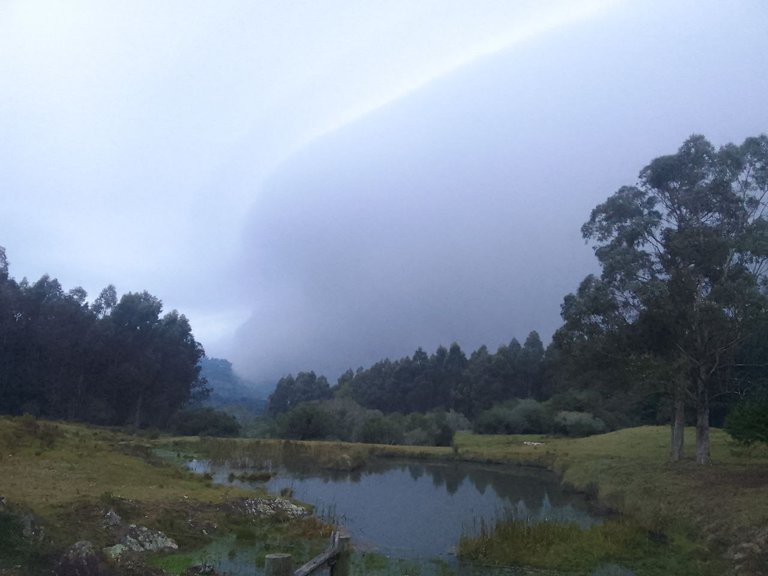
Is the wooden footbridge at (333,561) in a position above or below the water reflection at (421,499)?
above

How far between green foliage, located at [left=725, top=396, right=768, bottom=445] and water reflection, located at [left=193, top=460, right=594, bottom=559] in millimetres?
7524

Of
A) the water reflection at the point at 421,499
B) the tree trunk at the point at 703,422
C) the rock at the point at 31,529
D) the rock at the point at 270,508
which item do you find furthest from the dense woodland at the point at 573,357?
the rock at the point at 31,529

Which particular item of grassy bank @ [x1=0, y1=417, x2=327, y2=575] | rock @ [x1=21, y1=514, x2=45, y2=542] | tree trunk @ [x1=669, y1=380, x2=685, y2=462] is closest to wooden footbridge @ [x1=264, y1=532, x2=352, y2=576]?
grassy bank @ [x1=0, y1=417, x2=327, y2=575]

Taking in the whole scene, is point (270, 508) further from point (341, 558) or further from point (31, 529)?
point (341, 558)

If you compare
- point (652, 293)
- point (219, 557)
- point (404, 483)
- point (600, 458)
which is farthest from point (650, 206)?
point (219, 557)

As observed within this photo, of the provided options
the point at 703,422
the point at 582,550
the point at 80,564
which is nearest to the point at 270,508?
the point at 582,550

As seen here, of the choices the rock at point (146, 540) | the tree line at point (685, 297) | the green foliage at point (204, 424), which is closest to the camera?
the rock at point (146, 540)

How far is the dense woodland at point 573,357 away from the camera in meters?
32.1

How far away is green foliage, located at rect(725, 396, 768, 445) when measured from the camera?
1043 inches

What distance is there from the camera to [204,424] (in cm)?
7700

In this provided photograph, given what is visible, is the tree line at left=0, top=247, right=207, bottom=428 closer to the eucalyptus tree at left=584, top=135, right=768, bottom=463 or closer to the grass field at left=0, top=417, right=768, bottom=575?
the grass field at left=0, top=417, right=768, bottom=575

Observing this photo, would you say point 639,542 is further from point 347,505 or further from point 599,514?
point 347,505

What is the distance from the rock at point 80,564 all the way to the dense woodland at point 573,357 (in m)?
25.1

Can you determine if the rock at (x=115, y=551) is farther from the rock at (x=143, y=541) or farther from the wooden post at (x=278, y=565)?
the wooden post at (x=278, y=565)
